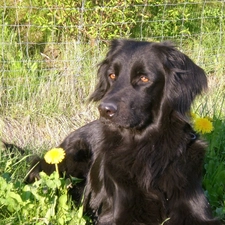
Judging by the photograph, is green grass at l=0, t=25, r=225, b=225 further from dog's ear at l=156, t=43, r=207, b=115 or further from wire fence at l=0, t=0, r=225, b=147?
dog's ear at l=156, t=43, r=207, b=115

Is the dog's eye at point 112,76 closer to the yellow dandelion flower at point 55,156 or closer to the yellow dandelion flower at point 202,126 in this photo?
the yellow dandelion flower at point 55,156

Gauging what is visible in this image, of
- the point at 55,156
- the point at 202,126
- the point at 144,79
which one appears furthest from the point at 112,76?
the point at 202,126

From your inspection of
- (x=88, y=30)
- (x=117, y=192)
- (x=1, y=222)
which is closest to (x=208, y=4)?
(x=88, y=30)

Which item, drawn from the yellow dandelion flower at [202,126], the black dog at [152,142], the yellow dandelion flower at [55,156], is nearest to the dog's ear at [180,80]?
the black dog at [152,142]

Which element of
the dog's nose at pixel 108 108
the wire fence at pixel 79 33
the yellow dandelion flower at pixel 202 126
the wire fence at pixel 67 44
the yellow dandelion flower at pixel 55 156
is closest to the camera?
the dog's nose at pixel 108 108

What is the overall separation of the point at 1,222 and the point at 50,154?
1.71 feet

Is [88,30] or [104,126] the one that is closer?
[104,126]

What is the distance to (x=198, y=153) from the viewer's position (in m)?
3.56

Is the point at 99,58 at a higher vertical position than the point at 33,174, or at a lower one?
higher

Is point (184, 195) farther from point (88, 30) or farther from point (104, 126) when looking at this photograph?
point (88, 30)

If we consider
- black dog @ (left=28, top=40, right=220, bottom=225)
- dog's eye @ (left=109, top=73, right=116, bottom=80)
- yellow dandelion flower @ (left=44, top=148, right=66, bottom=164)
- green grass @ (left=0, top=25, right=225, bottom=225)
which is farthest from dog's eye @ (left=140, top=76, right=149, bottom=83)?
green grass @ (left=0, top=25, right=225, bottom=225)

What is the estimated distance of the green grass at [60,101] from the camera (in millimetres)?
4457

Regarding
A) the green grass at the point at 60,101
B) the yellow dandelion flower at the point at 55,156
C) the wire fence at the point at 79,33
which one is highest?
the wire fence at the point at 79,33

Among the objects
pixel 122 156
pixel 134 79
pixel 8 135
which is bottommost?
pixel 8 135
